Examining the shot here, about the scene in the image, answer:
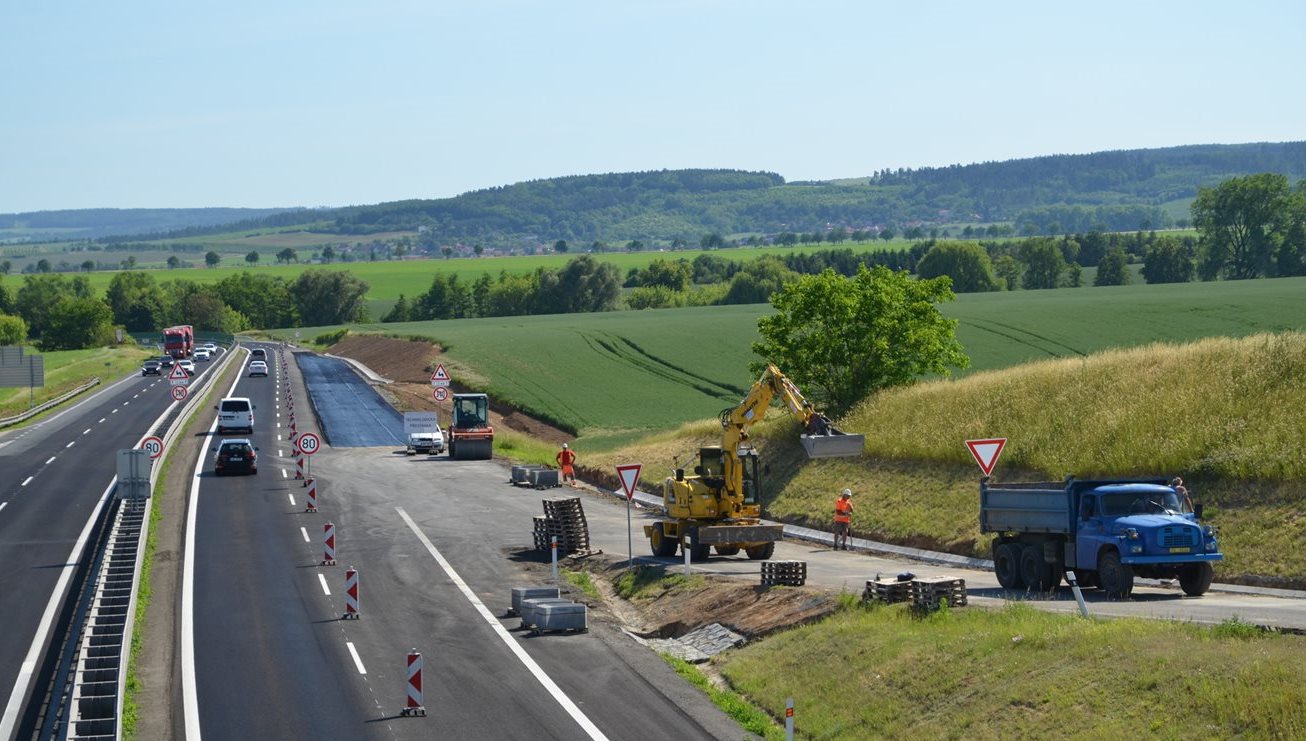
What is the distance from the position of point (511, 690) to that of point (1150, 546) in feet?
39.9

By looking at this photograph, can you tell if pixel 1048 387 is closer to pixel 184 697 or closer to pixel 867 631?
pixel 867 631

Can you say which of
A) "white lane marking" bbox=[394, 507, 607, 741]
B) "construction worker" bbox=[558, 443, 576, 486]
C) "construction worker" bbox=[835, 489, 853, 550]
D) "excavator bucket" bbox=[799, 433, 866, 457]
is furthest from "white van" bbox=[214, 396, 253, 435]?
"excavator bucket" bbox=[799, 433, 866, 457]

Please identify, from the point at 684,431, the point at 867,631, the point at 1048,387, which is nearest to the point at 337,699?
the point at 867,631

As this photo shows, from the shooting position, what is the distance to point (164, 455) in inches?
2458

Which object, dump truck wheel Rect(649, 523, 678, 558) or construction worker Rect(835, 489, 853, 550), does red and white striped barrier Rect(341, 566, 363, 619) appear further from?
construction worker Rect(835, 489, 853, 550)

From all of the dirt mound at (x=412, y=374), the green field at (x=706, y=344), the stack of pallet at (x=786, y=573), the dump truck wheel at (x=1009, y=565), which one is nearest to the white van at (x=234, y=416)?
the dirt mound at (x=412, y=374)

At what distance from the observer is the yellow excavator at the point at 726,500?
3575 centimetres

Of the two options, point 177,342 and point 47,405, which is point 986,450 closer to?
point 47,405

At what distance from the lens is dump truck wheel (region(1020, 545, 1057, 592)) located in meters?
28.3

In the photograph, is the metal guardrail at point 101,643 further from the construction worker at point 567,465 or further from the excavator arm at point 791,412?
the construction worker at point 567,465

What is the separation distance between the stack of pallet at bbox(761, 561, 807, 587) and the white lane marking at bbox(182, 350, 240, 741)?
11783 millimetres

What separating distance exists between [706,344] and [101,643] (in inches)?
3568

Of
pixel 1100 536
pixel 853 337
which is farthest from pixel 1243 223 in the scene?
pixel 1100 536

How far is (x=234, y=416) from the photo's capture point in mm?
71500
